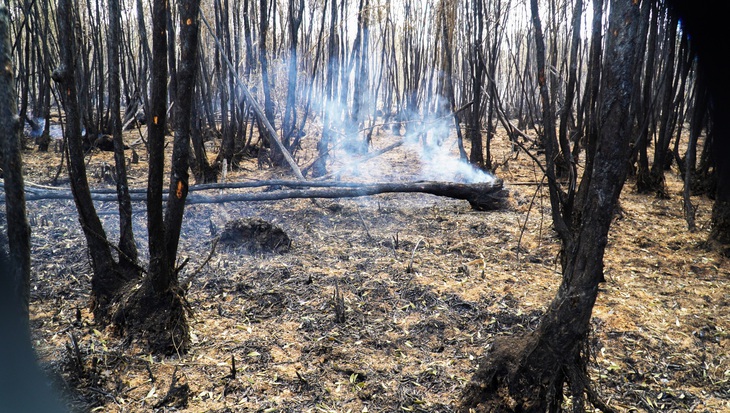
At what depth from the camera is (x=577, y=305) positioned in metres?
1.92

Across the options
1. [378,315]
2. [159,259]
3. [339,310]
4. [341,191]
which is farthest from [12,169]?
[341,191]

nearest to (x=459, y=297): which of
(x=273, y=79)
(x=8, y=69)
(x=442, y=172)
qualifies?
(x=8, y=69)

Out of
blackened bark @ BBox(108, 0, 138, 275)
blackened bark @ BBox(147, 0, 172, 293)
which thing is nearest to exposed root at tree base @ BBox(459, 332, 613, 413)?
blackened bark @ BBox(147, 0, 172, 293)

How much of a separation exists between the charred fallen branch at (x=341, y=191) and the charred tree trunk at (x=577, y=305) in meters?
3.70

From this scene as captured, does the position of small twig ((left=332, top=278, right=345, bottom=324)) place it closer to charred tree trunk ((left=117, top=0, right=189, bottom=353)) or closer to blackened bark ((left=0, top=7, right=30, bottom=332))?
charred tree trunk ((left=117, top=0, right=189, bottom=353))

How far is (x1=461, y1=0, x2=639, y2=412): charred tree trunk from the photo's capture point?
172 cm

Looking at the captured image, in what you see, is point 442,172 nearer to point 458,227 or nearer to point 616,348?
point 458,227

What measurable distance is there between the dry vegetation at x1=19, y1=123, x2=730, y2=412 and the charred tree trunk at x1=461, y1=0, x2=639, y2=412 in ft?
0.98

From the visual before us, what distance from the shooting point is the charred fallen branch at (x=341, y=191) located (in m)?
5.45

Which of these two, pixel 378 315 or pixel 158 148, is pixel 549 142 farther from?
pixel 158 148

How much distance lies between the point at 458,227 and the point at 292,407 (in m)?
3.41

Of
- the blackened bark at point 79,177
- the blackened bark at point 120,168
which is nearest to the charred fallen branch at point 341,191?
A: the blackened bark at point 120,168

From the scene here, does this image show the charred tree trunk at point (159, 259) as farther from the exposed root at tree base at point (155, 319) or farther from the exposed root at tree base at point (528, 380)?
the exposed root at tree base at point (528, 380)

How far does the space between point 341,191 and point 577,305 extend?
412cm
